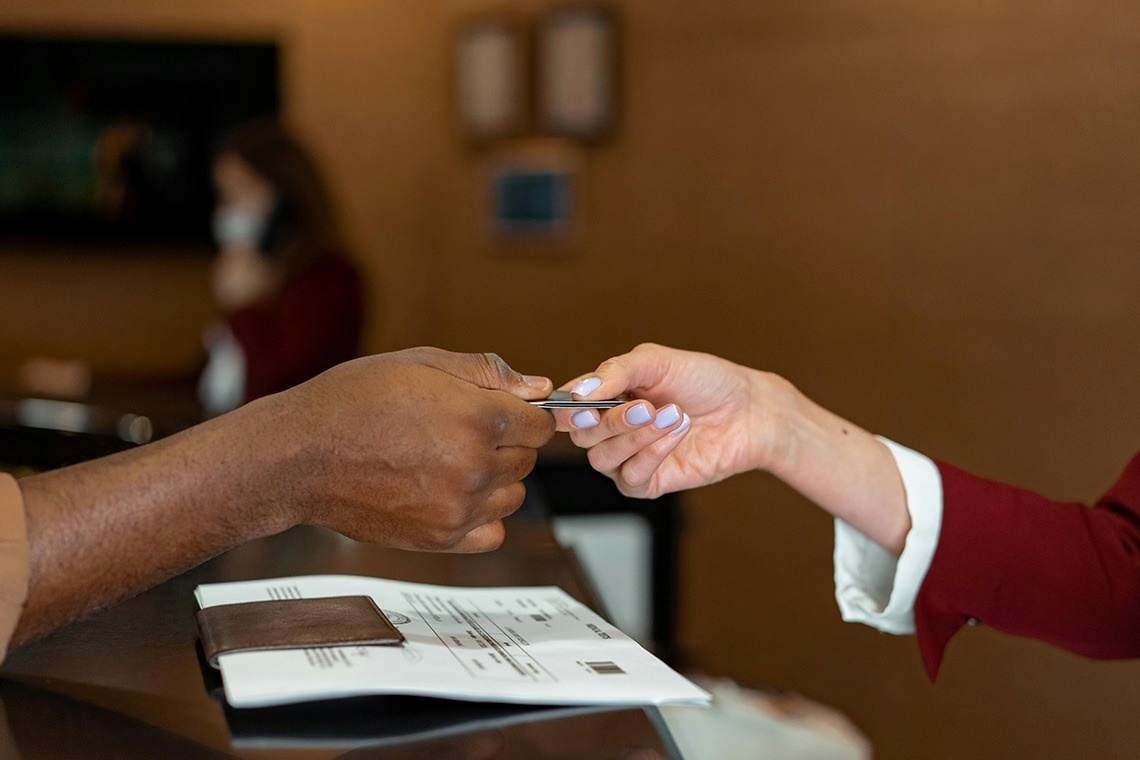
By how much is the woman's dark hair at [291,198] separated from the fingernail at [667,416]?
247 centimetres

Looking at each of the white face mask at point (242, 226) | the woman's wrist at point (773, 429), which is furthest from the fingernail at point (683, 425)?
the white face mask at point (242, 226)

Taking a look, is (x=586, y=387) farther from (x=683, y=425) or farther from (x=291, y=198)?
(x=291, y=198)

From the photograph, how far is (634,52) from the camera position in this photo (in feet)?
11.9

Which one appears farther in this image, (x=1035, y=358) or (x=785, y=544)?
(x=785, y=544)

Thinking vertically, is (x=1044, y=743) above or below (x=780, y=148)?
below

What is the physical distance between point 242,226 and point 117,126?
198 centimetres

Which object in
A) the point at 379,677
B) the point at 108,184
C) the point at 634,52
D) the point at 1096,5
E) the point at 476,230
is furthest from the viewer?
the point at 108,184

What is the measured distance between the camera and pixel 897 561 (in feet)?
4.00

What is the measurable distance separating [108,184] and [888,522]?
4596 mm

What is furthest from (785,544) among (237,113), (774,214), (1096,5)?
(237,113)

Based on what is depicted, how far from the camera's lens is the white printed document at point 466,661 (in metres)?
0.67

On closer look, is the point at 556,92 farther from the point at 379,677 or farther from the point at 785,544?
the point at 379,677

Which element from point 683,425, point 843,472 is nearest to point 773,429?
point 843,472

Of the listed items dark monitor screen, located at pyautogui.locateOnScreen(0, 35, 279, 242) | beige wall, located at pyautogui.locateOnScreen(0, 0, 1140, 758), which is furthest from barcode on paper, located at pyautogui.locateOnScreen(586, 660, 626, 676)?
dark monitor screen, located at pyautogui.locateOnScreen(0, 35, 279, 242)
